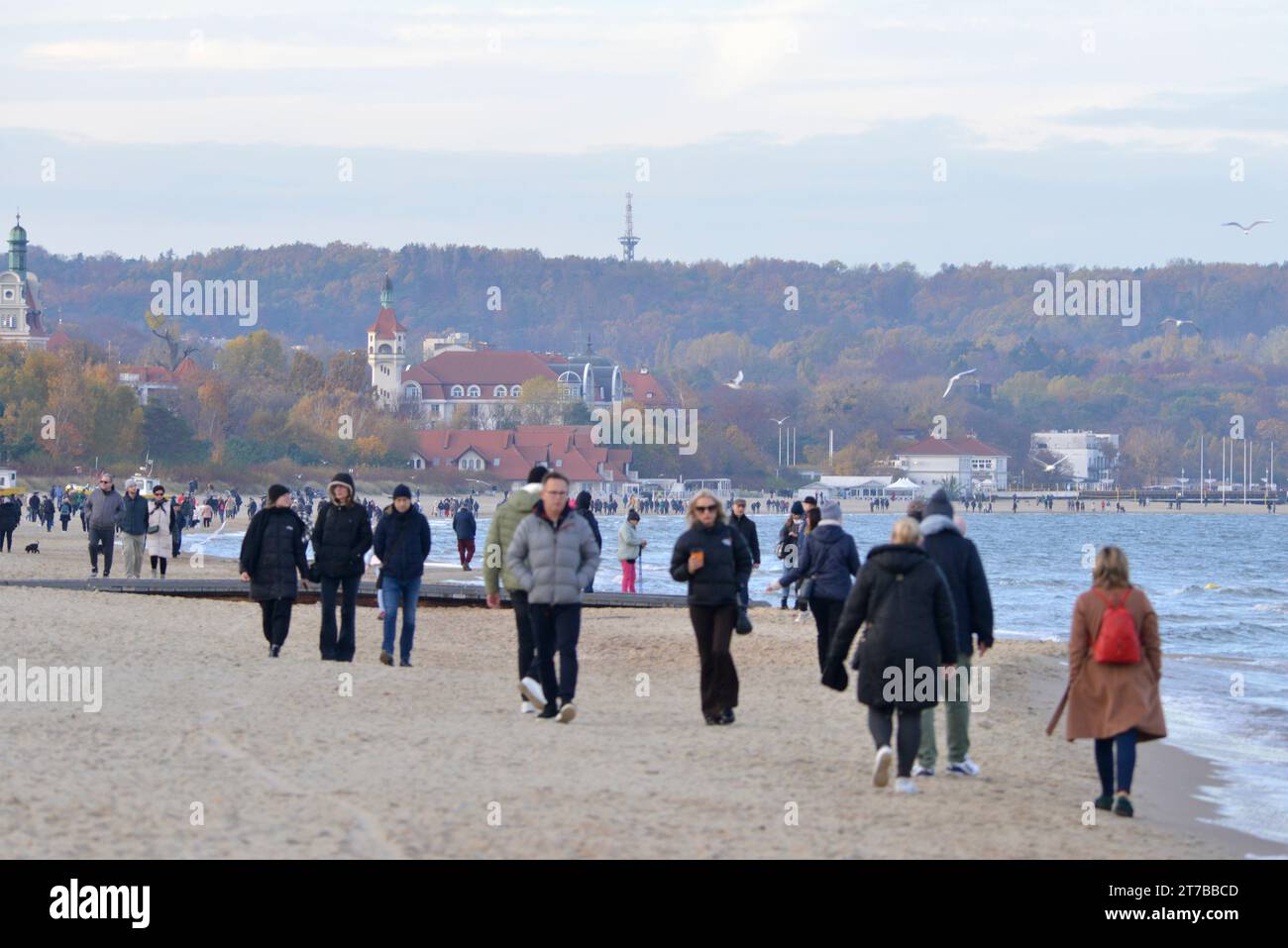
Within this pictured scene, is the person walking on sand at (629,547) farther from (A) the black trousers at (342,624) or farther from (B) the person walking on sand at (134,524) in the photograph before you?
(A) the black trousers at (342,624)

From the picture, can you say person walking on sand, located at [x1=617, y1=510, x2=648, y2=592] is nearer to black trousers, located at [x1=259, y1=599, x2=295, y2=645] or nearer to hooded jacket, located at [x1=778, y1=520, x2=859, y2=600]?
black trousers, located at [x1=259, y1=599, x2=295, y2=645]

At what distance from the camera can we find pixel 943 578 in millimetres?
9836

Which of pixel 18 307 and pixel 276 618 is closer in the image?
pixel 276 618

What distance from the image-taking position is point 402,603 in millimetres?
15914

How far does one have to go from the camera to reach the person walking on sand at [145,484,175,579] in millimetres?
25922

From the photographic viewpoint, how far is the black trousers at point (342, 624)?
15.2m

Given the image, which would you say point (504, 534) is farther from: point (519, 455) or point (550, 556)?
point (519, 455)

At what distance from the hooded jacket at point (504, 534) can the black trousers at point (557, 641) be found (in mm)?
243

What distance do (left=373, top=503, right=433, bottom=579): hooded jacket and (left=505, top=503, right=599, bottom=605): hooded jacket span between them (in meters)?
3.00

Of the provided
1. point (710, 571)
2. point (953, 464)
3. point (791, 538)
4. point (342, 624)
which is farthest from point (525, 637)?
point (953, 464)

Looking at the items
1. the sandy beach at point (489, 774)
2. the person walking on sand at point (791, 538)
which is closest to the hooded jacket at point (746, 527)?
the person walking on sand at point (791, 538)

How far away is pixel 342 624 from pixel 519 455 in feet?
401
